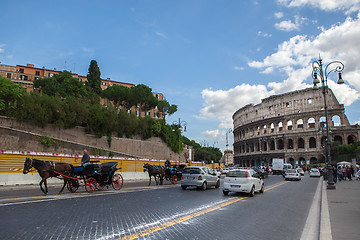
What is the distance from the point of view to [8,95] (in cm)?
3653

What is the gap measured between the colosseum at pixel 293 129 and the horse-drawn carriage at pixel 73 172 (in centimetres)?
7398

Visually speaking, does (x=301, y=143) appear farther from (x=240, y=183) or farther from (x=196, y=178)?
(x=240, y=183)

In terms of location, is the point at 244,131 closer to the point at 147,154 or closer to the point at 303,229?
the point at 147,154

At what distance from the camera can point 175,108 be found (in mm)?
76375

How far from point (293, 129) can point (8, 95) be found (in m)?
78.3

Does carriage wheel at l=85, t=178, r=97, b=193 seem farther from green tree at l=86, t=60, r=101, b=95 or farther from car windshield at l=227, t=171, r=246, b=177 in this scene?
green tree at l=86, t=60, r=101, b=95

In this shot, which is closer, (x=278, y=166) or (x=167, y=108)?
(x=278, y=166)

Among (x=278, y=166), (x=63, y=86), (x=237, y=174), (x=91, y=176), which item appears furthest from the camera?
(x=63, y=86)

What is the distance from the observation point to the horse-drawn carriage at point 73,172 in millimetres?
11844

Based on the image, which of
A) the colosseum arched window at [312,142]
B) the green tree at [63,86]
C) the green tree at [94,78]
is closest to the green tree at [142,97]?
the green tree at [94,78]

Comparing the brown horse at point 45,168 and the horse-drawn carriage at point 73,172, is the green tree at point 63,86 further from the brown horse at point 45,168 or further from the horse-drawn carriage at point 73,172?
the brown horse at point 45,168

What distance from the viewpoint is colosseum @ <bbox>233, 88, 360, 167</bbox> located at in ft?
265

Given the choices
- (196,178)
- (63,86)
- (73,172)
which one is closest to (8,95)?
(63,86)

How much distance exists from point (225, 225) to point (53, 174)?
862 centimetres
